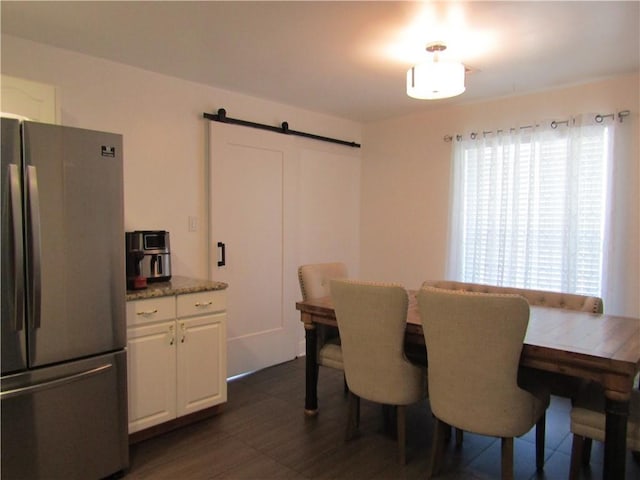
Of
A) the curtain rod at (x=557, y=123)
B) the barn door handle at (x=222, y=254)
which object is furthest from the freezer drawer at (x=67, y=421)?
the curtain rod at (x=557, y=123)

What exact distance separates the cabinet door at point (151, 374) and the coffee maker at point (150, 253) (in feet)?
1.38

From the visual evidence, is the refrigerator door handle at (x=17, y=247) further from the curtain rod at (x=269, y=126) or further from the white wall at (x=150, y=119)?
the curtain rod at (x=269, y=126)

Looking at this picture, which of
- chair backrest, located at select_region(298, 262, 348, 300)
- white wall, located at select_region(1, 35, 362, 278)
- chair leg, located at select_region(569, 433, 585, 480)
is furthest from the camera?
chair backrest, located at select_region(298, 262, 348, 300)

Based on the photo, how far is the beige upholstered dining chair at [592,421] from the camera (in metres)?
1.74

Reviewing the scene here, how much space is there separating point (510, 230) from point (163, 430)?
299 cm

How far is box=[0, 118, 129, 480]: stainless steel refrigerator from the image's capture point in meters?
1.81

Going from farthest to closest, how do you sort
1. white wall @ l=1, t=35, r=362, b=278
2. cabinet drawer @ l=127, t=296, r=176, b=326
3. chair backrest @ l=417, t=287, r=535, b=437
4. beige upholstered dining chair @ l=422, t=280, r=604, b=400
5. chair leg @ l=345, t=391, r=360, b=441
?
white wall @ l=1, t=35, r=362, b=278 → chair leg @ l=345, t=391, r=360, b=441 → cabinet drawer @ l=127, t=296, r=176, b=326 → beige upholstered dining chair @ l=422, t=280, r=604, b=400 → chair backrest @ l=417, t=287, r=535, b=437

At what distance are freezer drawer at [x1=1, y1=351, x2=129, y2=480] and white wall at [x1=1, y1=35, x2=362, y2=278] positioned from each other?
1.19 metres

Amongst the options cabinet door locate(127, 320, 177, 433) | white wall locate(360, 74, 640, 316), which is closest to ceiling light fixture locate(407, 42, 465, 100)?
white wall locate(360, 74, 640, 316)

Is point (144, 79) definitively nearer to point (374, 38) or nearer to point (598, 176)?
point (374, 38)

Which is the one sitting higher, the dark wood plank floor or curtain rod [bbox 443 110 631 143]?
curtain rod [bbox 443 110 631 143]

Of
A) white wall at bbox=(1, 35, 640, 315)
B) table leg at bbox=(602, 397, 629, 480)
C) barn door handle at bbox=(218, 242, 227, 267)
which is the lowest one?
table leg at bbox=(602, 397, 629, 480)

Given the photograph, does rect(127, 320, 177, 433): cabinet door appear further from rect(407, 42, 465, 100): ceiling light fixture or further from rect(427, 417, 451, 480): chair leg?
rect(407, 42, 465, 100): ceiling light fixture

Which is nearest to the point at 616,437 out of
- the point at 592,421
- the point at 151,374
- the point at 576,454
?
the point at 592,421
